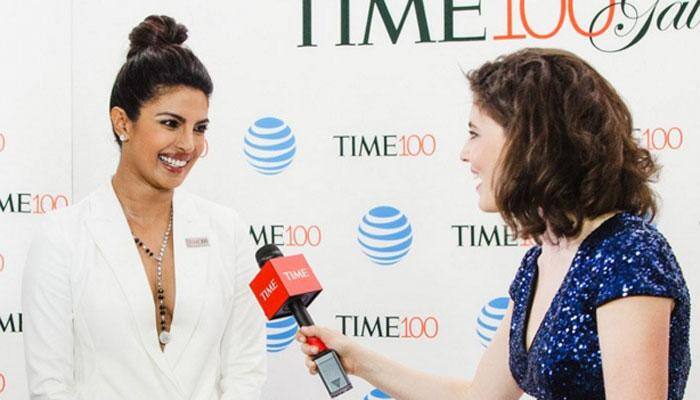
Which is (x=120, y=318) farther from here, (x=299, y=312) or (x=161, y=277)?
(x=299, y=312)

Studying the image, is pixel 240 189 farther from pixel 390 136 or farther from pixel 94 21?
pixel 94 21

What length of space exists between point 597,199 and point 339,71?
152 cm

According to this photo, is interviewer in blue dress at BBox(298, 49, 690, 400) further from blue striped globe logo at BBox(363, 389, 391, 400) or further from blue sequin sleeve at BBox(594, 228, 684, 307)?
blue striped globe logo at BBox(363, 389, 391, 400)

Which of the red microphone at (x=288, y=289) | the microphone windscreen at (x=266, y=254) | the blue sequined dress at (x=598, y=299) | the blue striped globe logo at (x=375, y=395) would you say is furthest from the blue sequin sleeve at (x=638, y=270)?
the blue striped globe logo at (x=375, y=395)

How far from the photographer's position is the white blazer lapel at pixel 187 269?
231cm

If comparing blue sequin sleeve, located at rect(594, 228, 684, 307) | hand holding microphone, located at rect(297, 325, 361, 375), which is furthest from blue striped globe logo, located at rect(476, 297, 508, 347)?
blue sequin sleeve, located at rect(594, 228, 684, 307)

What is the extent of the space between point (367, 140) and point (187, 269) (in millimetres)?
791

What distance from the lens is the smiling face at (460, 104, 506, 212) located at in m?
1.62

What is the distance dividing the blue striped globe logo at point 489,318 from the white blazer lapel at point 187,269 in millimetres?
920

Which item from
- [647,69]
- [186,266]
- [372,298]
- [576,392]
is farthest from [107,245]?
[647,69]

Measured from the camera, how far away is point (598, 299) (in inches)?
56.6

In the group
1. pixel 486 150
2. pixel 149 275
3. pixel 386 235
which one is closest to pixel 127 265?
pixel 149 275

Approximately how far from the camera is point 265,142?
2.95m

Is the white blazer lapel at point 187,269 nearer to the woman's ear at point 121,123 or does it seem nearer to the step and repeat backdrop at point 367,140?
the woman's ear at point 121,123
